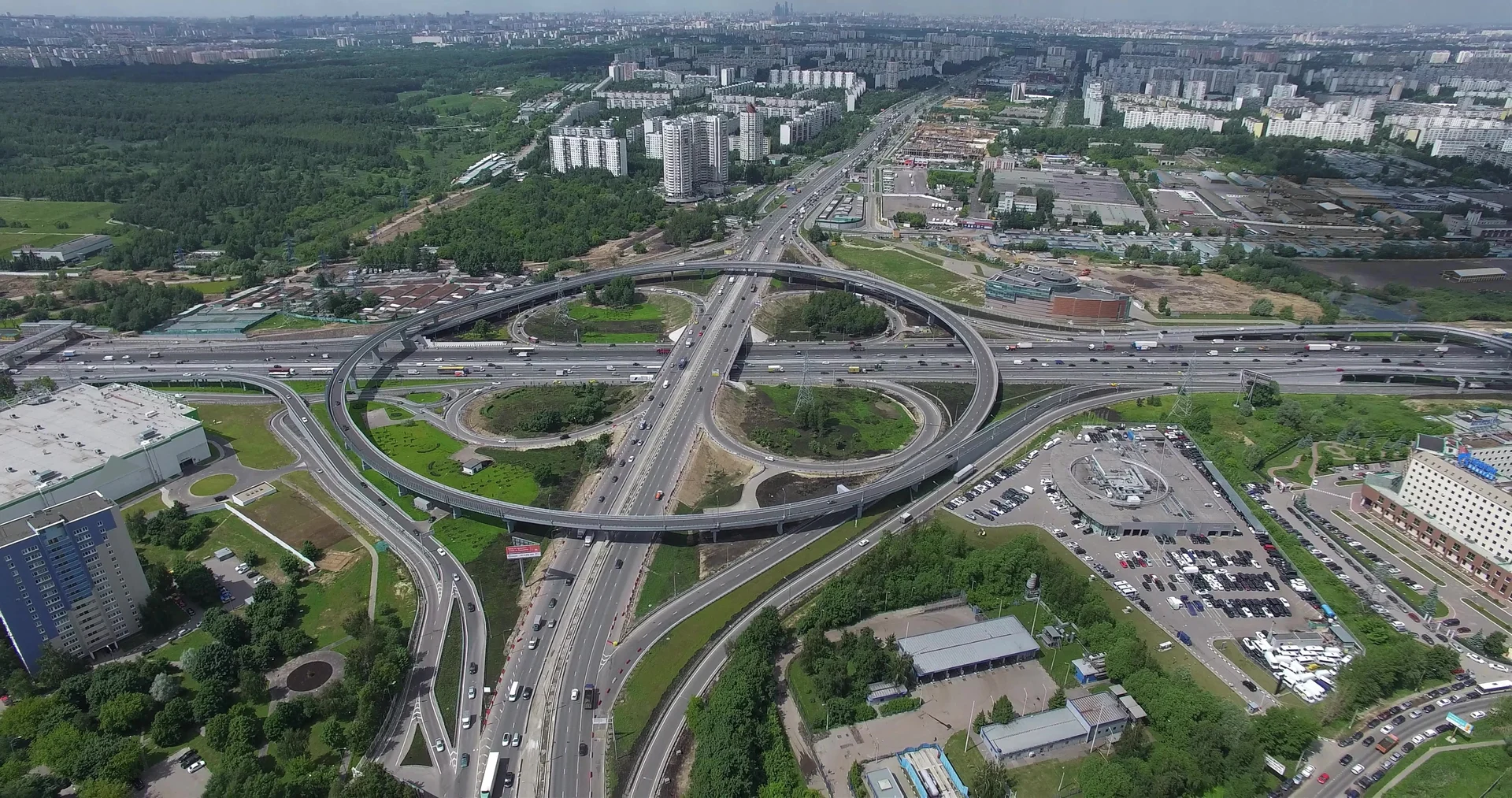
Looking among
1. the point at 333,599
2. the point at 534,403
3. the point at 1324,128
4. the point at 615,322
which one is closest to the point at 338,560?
the point at 333,599

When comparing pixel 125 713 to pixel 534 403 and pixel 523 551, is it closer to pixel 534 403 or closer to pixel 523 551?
pixel 523 551

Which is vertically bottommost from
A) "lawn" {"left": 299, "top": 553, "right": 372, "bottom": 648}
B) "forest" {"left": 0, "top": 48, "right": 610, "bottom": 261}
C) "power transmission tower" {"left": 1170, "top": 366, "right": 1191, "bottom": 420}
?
"lawn" {"left": 299, "top": 553, "right": 372, "bottom": 648}

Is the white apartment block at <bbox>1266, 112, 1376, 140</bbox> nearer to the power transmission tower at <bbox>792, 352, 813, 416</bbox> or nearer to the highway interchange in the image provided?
the highway interchange

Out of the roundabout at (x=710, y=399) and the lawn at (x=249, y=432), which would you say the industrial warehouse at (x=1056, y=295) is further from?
the lawn at (x=249, y=432)

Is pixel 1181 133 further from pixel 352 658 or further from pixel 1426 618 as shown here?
pixel 352 658

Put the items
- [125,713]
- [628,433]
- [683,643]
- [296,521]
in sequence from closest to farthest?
[125,713], [683,643], [296,521], [628,433]

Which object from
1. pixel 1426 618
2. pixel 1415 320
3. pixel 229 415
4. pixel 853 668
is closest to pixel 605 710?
pixel 853 668

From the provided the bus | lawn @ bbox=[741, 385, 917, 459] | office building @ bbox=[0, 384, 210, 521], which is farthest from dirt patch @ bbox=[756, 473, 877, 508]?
office building @ bbox=[0, 384, 210, 521]
